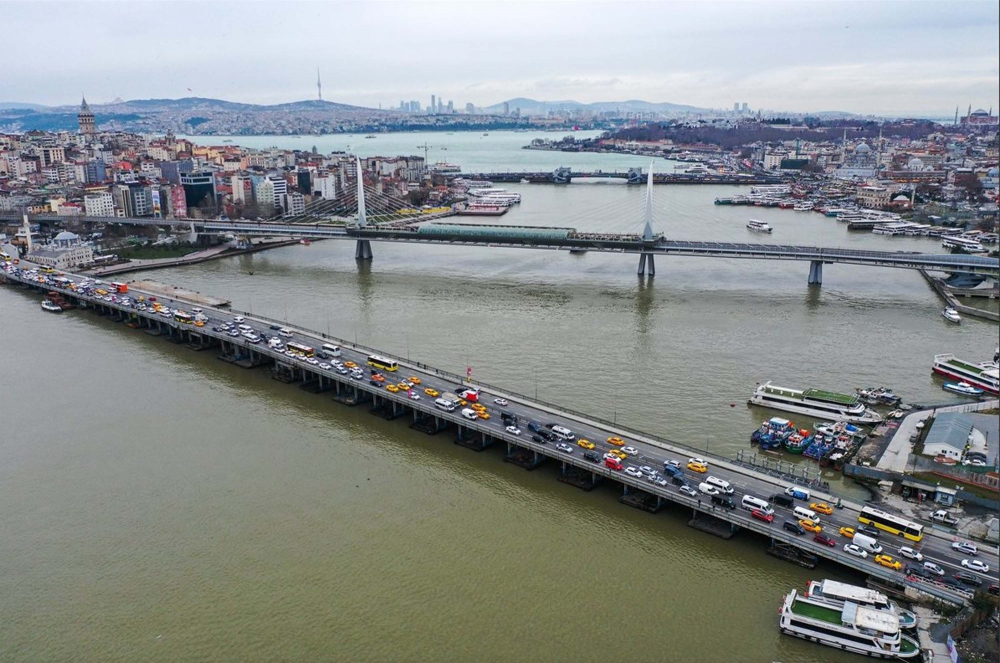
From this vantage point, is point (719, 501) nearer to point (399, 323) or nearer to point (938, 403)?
point (938, 403)

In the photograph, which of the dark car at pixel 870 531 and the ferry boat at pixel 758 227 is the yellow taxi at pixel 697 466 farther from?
the ferry boat at pixel 758 227

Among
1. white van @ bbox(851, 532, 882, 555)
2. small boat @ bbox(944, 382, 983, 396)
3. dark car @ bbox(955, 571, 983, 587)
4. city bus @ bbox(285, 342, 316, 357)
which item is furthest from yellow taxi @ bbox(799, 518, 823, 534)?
city bus @ bbox(285, 342, 316, 357)

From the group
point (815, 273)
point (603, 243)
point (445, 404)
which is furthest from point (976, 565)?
point (603, 243)

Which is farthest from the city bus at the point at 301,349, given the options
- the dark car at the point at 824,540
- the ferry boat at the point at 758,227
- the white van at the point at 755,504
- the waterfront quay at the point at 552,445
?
the ferry boat at the point at 758,227

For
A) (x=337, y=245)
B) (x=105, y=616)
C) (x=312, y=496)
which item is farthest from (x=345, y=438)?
(x=337, y=245)

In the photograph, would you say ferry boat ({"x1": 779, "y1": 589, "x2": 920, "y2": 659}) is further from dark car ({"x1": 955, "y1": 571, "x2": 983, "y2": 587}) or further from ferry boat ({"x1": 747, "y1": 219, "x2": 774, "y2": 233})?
ferry boat ({"x1": 747, "y1": 219, "x2": 774, "y2": 233})
